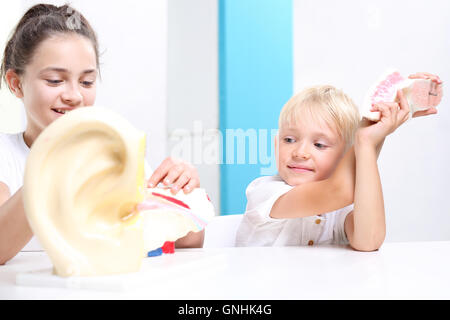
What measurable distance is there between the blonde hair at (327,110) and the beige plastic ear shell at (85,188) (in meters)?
0.64

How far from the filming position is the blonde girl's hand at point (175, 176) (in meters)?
0.72

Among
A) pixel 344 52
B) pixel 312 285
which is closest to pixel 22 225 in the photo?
pixel 312 285

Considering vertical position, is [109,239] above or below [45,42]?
below

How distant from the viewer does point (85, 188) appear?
53 cm

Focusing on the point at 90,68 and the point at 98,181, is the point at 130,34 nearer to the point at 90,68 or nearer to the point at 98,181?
the point at 90,68

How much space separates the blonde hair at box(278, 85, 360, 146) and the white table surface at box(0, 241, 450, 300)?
368mm

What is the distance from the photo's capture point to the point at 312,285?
533mm

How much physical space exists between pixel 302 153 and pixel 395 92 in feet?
0.76

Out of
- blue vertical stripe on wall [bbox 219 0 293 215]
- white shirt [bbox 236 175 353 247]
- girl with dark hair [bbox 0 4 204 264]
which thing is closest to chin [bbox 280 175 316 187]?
white shirt [bbox 236 175 353 247]

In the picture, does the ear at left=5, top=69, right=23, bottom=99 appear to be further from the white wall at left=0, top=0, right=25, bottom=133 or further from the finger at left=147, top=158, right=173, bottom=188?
the white wall at left=0, top=0, right=25, bottom=133

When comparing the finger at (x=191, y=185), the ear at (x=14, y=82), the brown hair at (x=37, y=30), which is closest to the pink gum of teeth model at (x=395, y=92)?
the finger at (x=191, y=185)

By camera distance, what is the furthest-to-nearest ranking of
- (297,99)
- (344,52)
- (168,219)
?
1. (344,52)
2. (297,99)
3. (168,219)

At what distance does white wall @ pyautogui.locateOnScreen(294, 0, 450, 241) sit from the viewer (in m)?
2.43

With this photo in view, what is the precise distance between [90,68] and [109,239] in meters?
0.57
